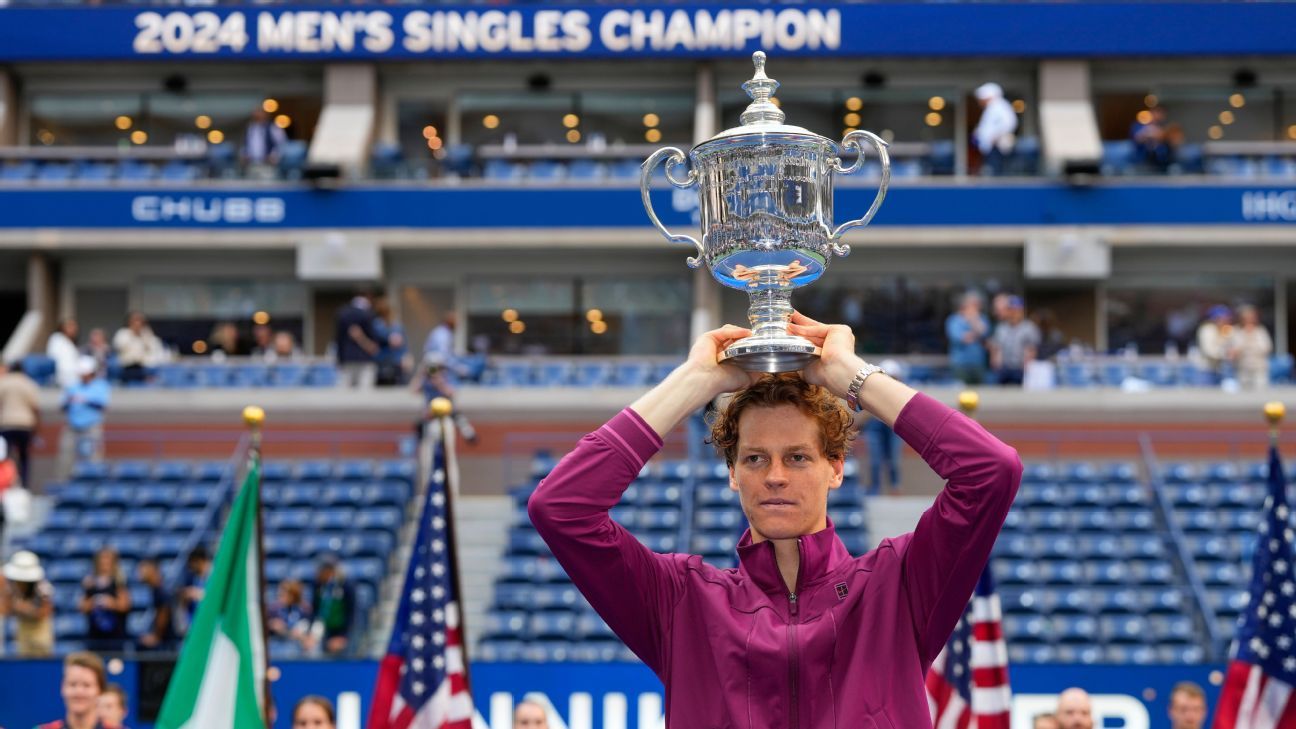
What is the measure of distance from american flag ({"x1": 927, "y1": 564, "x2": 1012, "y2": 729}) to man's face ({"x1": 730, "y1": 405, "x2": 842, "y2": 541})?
6.16 m

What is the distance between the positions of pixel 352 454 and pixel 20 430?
11.5 ft

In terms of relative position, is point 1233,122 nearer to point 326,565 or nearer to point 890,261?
point 890,261

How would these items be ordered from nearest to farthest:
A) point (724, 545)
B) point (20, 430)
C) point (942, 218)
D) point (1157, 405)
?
point (724, 545)
point (20, 430)
point (1157, 405)
point (942, 218)

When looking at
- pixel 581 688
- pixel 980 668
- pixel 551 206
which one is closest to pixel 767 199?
pixel 980 668

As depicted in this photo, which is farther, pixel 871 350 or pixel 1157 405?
pixel 871 350

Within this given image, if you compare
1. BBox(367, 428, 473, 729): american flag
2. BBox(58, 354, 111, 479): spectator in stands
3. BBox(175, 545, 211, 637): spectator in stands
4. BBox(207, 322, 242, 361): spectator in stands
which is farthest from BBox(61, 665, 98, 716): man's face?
BBox(207, 322, 242, 361): spectator in stands

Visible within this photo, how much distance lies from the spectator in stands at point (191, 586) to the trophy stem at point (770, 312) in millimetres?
10929

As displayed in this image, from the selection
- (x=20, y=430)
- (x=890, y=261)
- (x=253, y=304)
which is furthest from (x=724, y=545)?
(x=253, y=304)

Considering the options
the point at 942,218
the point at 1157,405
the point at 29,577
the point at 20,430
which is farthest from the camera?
the point at 942,218

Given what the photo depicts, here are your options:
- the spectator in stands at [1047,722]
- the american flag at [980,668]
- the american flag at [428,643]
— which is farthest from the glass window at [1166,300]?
the american flag at [428,643]

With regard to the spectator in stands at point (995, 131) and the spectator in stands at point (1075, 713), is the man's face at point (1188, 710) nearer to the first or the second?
the spectator in stands at point (1075, 713)

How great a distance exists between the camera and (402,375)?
69.8 feet

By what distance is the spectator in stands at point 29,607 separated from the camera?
1378 cm

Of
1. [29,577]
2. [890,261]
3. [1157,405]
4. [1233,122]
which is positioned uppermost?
[1233,122]
